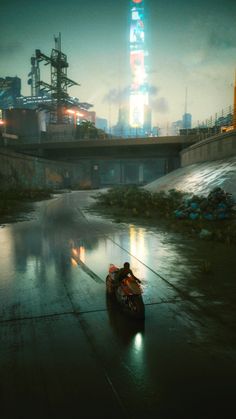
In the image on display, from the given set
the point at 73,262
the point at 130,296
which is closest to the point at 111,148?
the point at 73,262

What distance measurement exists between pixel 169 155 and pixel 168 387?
50.6m

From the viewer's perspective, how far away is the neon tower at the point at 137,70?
122375 millimetres

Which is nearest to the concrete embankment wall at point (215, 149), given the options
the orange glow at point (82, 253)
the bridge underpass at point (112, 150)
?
the bridge underpass at point (112, 150)

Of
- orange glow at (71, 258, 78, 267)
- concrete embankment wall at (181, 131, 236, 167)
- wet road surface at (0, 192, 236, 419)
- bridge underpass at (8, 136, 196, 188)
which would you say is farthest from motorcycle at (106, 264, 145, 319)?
bridge underpass at (8, 136, 196, 188)

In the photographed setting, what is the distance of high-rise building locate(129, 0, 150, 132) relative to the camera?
12188cm

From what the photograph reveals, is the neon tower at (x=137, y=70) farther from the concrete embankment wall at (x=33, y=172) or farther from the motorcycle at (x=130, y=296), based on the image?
the motorcycle at (x=130, y=296)

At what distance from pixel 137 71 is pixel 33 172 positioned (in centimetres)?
10868

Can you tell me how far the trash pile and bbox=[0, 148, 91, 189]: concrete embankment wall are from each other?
23.9 m

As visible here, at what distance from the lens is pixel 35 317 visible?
189 inches

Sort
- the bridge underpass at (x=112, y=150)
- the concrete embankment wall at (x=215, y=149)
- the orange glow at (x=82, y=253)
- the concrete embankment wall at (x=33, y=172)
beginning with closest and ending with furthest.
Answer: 1. the orange glow at (x=82, y=253)
2. the concrete embankment wall at (x=215, y=149)
3. the concrete embankment wall at (x=33, y=172)
4. the bridge underpass at (x=112, y=150)

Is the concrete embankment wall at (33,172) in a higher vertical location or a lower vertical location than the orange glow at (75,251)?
higher

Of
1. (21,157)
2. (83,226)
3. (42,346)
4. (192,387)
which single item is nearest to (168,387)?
(192,387)

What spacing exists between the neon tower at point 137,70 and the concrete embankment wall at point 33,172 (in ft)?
201

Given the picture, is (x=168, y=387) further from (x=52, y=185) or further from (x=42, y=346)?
(x=52, y=185)
